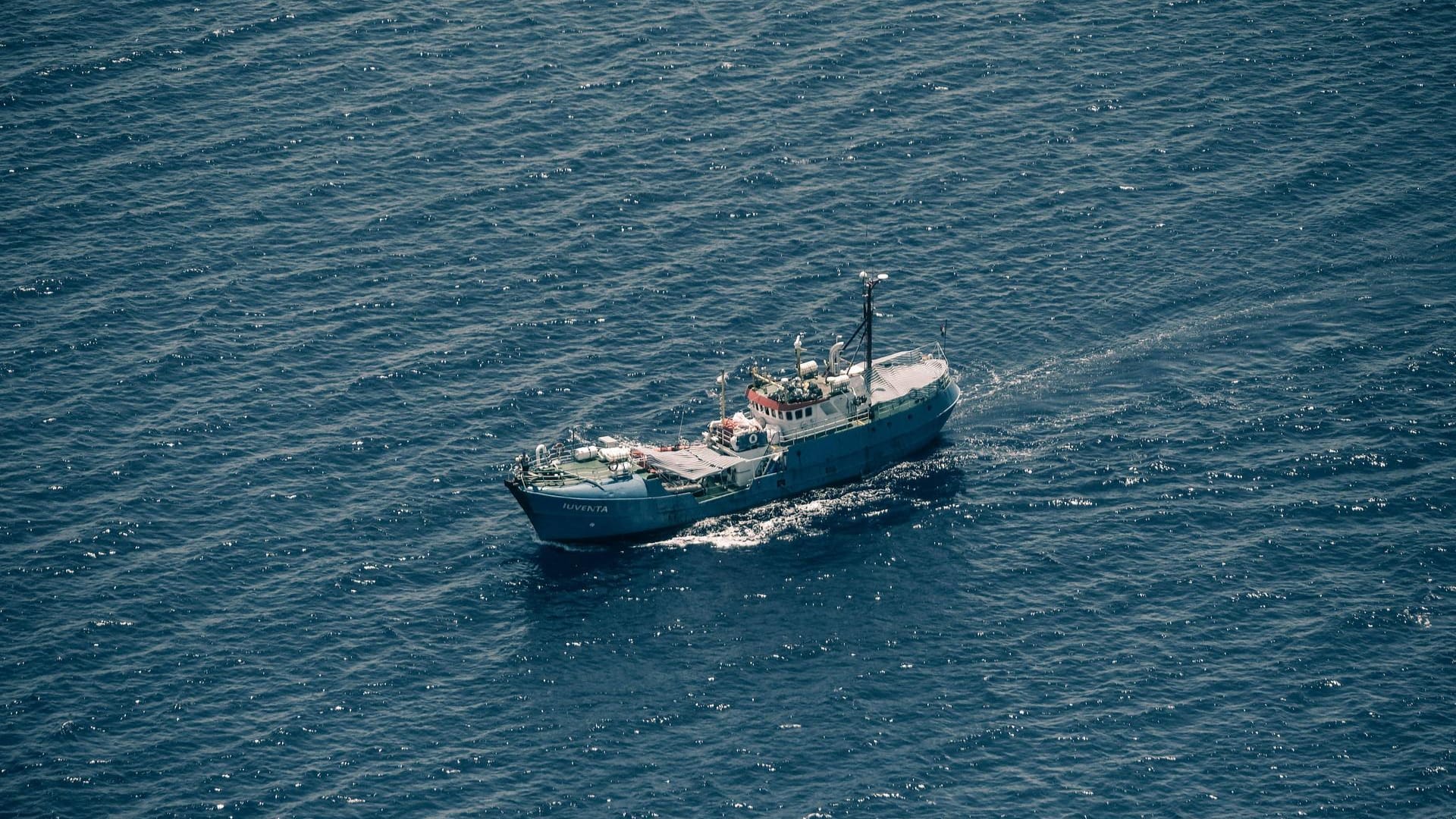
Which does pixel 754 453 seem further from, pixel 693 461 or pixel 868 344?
pixel 868 344

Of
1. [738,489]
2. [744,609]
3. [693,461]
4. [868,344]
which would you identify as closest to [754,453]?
[738,489]

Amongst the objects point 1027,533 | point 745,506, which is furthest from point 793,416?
point 1027,533

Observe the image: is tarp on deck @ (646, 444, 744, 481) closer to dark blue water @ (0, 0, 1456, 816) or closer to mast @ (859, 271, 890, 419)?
dark blue water @ (0, 0, 1456, 816)

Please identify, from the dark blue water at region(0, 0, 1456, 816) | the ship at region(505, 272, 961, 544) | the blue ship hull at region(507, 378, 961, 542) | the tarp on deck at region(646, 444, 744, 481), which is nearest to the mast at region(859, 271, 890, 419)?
the ship at region(505, 272, 961, 544)

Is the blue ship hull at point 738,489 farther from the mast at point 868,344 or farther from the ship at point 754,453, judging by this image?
the mast at point 868,344

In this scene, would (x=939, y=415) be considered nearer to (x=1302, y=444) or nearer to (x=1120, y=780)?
(x=1302, y=444)

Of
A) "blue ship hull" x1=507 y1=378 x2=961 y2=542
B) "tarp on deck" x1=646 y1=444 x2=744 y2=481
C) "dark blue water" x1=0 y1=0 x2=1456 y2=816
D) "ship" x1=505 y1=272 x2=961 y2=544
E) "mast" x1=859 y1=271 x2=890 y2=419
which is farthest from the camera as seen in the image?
"mast" x1=859 y1=271 x2=890 y2=419

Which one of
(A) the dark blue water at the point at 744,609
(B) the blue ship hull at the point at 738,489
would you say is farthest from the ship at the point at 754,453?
(A) the dark blue water at the point at 744,609
